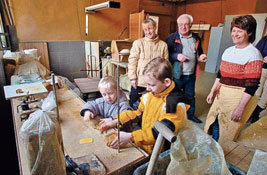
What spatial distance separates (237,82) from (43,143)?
142 centimetres

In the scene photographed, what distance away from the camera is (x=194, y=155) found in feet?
2.37

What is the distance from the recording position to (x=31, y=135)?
21.5 inches

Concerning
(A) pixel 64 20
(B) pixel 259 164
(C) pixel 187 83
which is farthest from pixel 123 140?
(A) pixel 64 20

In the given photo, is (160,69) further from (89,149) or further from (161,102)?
(89,149)

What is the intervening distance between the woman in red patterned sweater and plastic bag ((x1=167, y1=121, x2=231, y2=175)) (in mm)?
810

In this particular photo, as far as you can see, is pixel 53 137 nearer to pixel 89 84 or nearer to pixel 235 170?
pixel 235 170

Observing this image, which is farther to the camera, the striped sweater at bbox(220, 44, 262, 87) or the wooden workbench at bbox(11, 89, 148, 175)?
the striped sweater at bbox(220, 44, 262, 87)

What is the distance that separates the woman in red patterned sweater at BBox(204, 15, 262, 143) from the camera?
1.30m

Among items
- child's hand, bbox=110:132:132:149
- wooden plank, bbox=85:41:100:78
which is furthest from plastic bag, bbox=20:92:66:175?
wooden plank, bbox=85:41:100:78

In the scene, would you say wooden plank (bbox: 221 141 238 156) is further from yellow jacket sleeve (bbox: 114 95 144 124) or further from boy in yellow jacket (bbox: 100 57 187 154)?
yellow jacket sleeve (bbox: 114 95 144 124)

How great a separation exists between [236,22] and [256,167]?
108 centimetres

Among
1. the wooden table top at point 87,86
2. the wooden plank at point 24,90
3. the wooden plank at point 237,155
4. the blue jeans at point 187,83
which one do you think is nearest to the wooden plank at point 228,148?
A: the wooden plank at point 237,155

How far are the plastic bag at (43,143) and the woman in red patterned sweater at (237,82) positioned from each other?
4.45 feet

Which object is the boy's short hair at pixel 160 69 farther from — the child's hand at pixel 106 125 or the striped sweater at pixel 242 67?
the striped sweater at pixel 242 67
